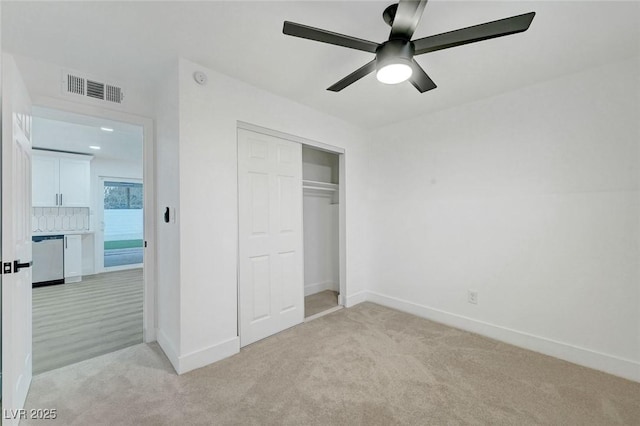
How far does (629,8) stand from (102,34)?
3351 millimetres

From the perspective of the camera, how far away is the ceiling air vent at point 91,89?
2.25m

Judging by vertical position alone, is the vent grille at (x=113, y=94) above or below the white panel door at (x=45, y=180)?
above

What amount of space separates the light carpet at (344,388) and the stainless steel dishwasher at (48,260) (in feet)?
12.0

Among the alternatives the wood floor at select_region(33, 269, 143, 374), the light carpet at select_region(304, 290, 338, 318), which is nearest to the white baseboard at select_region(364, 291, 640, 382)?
the light carpet at select_region(304, 290, 338, 318)

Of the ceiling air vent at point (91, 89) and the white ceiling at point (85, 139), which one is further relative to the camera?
the white ceiling at point (85, 139)

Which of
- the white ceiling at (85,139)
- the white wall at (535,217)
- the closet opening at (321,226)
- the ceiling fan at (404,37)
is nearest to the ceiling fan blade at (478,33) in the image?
the ceiling fan at (404,37)

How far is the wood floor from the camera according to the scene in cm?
248

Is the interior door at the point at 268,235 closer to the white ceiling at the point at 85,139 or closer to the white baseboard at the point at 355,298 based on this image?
the white baseboard at the point at 355,298

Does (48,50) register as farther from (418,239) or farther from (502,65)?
(418,239)

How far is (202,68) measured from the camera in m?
2.26

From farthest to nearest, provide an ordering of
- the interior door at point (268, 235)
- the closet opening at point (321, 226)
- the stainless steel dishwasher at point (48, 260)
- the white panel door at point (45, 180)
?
the white panel door at point (45, 180), the stainless steel dishwasher at point (48, 260), the closet opening at point (321, 226), the interior door at point (268, 235)

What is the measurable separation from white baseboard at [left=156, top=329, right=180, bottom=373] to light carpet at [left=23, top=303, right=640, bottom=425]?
0.05m

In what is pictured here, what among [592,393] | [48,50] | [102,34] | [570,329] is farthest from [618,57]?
[48,50]

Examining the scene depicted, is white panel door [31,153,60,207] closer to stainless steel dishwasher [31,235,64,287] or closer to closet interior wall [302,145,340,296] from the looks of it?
stainless steel dishwasher [31,235,64,287]
